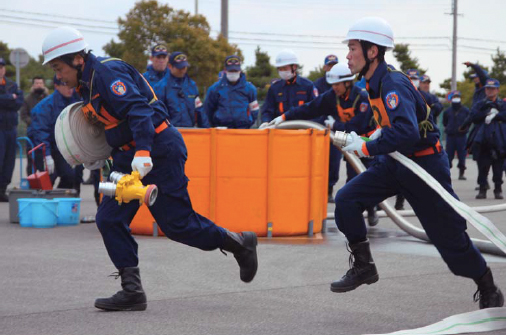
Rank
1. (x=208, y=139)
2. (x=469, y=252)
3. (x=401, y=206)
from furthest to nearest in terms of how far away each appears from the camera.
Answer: (x=401, y=206) < (x=208, y=139) < (x=469, y=252)

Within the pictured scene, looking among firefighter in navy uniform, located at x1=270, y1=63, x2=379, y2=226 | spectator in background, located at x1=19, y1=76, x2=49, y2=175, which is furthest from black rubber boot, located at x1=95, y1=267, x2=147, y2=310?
spectator in background, located at x1=19, y1=76, x2=49, y2=175

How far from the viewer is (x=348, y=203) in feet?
18.2

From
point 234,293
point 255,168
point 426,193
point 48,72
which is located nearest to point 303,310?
point 234,293

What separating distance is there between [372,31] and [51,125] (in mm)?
6578

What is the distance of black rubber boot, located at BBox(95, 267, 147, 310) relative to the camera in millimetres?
5477

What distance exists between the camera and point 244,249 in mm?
5840

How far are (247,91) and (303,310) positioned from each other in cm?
709

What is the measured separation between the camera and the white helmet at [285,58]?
1202 centimetres

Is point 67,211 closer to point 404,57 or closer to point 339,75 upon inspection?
point 339,75

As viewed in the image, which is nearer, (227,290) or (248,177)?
(227,290)

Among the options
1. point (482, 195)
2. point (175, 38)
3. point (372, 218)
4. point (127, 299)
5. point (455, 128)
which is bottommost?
point (482, 195)

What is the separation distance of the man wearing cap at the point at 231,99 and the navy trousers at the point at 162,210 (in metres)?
6.61

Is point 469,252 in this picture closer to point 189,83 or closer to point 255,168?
point 255,168

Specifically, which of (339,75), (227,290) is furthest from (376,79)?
(339,75)
